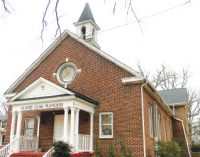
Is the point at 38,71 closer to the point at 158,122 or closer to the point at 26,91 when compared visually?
the point at 26,91

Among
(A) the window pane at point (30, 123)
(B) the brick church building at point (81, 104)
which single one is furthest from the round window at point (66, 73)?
(A) the window pane at point (30, 123)

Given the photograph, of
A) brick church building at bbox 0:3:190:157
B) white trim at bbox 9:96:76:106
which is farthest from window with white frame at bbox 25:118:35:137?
white trim at bbox 9:96:76:106

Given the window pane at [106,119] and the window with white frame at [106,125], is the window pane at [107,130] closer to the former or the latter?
the window with white frame at [106,125]

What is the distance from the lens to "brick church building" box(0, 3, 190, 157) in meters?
14.0

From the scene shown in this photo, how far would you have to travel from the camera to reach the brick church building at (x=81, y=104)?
14016 millimetres

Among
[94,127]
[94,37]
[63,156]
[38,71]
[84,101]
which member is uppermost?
[94,37]

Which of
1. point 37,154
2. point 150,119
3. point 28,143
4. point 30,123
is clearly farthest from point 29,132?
point 150,119

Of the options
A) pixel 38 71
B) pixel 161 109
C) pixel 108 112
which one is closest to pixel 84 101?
pixel 108 112

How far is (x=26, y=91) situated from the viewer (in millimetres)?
15383

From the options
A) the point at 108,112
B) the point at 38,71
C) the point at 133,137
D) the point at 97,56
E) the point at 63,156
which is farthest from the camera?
the point at 38,71

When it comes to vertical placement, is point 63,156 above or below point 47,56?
below

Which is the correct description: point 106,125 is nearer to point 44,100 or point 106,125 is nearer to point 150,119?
point 150,119

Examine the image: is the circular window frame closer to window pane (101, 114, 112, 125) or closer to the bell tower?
window pane (101, 114, 112, 125)

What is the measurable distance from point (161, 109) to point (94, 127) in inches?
301
